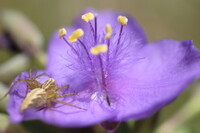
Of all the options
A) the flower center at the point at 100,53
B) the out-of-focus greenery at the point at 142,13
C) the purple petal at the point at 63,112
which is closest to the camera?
the purple petal at the point at 63,112

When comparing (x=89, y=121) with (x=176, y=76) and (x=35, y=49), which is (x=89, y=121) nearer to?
(x=176, y=76)

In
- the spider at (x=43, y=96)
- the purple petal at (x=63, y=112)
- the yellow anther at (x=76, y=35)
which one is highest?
the yellow anther at (x=76, y=35)

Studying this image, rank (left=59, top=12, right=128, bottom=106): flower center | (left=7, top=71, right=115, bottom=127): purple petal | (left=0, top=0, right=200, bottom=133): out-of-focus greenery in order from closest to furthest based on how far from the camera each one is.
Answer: (left=7, top=71, right=115, bottom=127): purple petal → (left=59, top=12, right=128, bottom=106): flower center → (left=0, top=0, right=200, bottom=133): out-of-focus greenery

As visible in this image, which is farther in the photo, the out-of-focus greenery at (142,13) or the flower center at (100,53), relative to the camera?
the out-of-focus greenery at (142,13)

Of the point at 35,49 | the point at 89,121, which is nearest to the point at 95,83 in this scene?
the point at 89,121

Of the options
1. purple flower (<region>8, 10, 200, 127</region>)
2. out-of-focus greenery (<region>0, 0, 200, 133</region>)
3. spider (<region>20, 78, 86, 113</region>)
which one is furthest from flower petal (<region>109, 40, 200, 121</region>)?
out-of-focus greenery (<region>0, 0, 200, 133</region>)

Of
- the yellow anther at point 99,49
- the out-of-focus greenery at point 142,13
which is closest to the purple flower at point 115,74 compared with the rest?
the yellow anther at point 99,49

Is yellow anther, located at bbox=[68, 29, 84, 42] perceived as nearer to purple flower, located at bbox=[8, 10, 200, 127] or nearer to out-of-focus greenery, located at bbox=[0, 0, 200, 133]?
purple flower, located at bbox=[8, 10, 200, 127]

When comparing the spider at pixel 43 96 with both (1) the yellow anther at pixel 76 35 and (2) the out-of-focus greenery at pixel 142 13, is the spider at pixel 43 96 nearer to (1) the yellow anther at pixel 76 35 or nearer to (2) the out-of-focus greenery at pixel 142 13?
(1) the yellow anther at pixel 76 35
